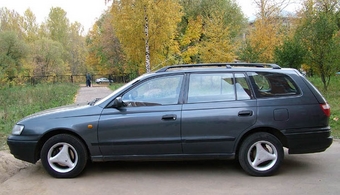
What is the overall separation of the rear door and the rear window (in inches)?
8.2

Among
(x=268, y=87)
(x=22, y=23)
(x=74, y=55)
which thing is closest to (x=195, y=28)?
(x=268, y=87)

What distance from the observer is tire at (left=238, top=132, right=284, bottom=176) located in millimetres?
4449

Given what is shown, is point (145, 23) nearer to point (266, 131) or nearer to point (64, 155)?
point (64, 155)

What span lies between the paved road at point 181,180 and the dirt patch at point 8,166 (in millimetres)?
113

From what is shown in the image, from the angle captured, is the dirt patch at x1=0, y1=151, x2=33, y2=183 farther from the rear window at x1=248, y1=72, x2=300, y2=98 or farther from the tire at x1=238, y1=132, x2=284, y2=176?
the rear window at x1=248, y1=72, x2=300, y2=98

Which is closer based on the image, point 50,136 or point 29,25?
point 50,136

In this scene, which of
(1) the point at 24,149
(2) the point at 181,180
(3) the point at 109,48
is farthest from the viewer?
(3) the point at 109,48

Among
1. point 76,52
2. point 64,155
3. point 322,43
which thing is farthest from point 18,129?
point 76,52

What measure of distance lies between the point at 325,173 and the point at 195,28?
17.4 m

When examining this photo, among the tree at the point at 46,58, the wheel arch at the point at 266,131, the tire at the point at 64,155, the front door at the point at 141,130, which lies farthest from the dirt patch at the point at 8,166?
the tree at the point at 46,58

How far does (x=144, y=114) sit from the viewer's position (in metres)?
4.43

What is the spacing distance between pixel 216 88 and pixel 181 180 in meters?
1.46

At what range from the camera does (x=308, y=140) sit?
14.6 ft

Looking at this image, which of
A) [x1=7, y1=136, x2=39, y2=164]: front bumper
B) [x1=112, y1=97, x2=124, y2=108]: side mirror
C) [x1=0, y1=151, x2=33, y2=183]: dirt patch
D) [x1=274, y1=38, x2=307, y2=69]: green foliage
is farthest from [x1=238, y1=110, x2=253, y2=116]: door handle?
[x1=274, y1=38, x2=307, y2=69]: green foliage
